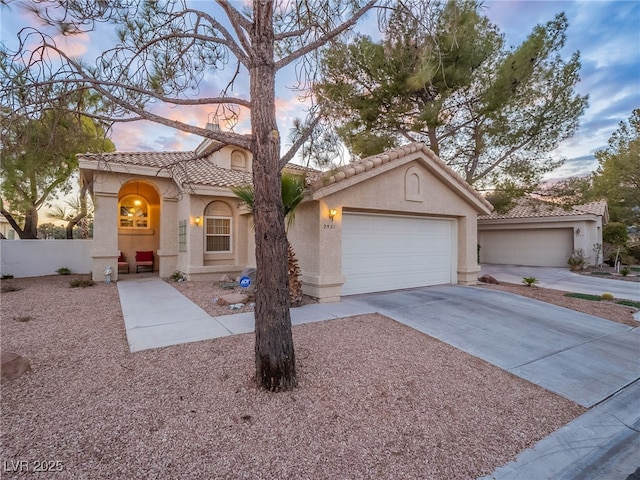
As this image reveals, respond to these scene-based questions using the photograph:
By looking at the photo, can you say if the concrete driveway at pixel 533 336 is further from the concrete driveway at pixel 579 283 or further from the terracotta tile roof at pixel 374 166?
the concrete driveway at pixel 579 283

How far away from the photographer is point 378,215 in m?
9.43

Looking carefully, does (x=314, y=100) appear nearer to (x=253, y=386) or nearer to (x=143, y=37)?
(x=143, y=37)

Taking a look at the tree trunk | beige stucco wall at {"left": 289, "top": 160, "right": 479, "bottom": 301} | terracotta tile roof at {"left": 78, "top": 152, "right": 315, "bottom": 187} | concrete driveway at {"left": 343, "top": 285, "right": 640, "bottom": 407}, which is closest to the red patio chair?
terracotta tile roof at {"left": 78, "top": 152, "right": 315, "bottom": 187}

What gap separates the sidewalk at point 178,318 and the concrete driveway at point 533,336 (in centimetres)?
119

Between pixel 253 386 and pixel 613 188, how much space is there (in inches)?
1191

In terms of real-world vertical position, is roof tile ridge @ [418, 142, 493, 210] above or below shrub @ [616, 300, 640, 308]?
above

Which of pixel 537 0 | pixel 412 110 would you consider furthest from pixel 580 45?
pixel 537 0

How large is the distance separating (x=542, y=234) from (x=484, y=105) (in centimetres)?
1111

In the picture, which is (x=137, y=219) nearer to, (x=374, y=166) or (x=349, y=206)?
(x=349, y=206)

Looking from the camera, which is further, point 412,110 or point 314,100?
point 412,110

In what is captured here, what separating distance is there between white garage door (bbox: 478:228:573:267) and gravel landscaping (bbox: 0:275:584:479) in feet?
62.8

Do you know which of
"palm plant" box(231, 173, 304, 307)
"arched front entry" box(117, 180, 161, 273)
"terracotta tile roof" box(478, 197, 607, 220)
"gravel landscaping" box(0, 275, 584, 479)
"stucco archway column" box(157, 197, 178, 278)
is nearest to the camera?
"gravel landscaping" box(0, 275, 584, 479)

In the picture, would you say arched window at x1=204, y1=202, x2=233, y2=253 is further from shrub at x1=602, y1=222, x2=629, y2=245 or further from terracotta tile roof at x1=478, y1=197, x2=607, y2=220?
shrub at x1=602, y1=222, x2=629, y2=245

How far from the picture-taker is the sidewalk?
5.41 metres
